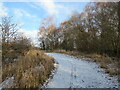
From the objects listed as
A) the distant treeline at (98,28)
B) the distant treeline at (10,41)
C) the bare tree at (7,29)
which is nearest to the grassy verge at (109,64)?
the distant treeline at (98,28)

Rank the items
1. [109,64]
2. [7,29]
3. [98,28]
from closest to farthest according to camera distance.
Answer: [109,64]
[7,29]
[98,28]

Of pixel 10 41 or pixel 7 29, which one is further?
pixel 7 29

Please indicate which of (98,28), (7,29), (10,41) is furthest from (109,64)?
(7,29)

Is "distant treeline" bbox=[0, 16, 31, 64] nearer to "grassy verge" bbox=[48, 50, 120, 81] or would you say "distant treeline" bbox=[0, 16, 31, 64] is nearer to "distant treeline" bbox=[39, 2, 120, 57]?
"grassy verge" bbox=[48, 50, 120, 81]

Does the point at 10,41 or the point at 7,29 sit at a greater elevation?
the point at 7,29

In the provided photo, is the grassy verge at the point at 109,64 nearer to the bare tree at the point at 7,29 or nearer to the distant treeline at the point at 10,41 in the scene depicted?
the distant treeline at the point at 10,41

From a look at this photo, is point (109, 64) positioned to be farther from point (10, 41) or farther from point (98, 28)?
point (10, 41)

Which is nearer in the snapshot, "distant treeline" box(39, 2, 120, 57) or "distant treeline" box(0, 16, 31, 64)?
"distant treeline" box(0, 16, 31, 64)

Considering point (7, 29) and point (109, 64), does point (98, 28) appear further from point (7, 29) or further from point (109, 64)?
point (7, 29)

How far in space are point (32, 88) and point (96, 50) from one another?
1155 cm

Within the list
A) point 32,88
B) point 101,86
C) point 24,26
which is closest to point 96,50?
point 24,26

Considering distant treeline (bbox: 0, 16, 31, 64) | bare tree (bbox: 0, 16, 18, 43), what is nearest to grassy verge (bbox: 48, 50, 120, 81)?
distant treeline (bbox: 0, 16, 31, 64)

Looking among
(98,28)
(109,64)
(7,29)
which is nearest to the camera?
(109,64)

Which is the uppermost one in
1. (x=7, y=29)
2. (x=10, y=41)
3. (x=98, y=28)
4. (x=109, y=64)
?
(x=98, y=28)
